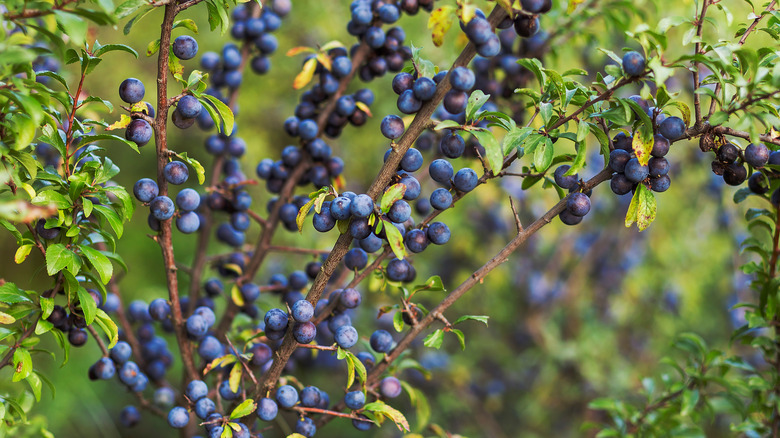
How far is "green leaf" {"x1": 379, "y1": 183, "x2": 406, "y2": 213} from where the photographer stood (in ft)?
3.14

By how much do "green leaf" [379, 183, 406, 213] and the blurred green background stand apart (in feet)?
5.94

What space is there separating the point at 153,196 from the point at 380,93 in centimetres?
229

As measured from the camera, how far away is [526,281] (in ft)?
10.2

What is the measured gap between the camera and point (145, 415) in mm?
3018

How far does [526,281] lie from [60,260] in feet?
8.21

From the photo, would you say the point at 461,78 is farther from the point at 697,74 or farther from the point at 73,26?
the point at 73,26

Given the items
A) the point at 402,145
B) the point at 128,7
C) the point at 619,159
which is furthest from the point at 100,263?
the point at 619,159

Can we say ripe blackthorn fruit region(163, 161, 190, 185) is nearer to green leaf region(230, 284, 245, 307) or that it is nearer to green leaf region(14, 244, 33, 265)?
green leaf region(14, 244, 33, 265)

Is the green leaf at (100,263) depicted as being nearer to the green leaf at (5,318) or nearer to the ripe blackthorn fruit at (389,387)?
the green leaf at (5,318)

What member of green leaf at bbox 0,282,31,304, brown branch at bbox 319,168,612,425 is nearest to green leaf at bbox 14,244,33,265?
green leaf at bbox 0,282,31,304

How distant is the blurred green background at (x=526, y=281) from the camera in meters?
2.83

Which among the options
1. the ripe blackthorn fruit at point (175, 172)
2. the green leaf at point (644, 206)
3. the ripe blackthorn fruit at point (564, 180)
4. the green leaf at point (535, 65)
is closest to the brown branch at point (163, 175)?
the ripe blackthorn fruit at point (175, 172)

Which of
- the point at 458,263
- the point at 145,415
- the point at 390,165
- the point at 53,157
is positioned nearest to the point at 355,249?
the point at 390,165

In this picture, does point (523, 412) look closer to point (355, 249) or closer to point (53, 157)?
point (355, 249)
